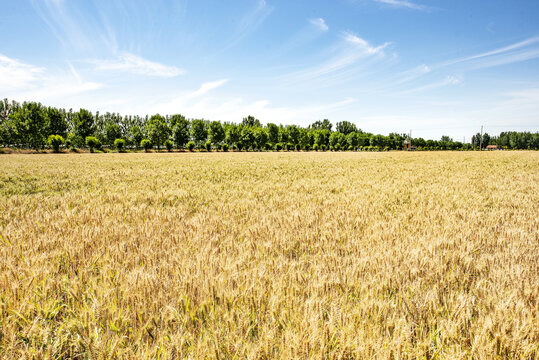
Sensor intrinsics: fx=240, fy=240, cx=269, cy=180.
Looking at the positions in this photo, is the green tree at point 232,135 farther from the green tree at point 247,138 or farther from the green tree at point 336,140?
the green tree at point 336,140

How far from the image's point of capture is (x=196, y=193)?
6.20 meters

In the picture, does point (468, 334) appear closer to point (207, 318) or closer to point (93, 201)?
point (207, 318)

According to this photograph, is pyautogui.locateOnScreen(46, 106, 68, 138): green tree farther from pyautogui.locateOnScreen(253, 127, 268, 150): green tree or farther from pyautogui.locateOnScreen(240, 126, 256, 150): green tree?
pyautogui.locateOnScreen(253, 127, 268, 150): green tree

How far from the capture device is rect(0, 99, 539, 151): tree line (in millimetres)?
61625

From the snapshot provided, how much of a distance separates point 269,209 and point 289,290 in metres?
2.79

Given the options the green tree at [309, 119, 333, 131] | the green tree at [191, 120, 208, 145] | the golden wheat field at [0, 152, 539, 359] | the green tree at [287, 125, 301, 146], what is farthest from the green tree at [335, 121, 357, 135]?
the golden wheat field at [0, 152, 539, 359]

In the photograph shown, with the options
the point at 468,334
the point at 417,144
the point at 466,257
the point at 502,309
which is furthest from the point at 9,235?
the point at 417,144

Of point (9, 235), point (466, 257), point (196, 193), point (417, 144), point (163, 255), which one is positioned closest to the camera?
point (466, 257)

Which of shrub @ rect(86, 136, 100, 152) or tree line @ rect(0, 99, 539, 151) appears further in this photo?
tree line @ rect(0, 99, 539, 151)

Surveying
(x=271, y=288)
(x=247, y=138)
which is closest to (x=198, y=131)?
(x=247, y=138)

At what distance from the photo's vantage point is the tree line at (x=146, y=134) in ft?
202

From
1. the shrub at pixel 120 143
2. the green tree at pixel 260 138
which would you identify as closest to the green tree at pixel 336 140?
the green tree at pixel 260 138

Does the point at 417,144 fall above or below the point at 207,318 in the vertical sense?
above

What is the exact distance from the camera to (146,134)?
280ft
